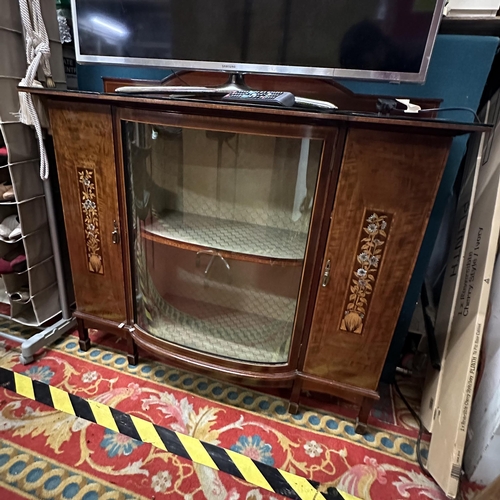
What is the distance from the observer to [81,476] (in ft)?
2.92

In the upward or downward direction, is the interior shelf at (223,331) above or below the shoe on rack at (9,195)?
below

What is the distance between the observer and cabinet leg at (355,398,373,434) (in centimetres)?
102

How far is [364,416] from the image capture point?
1041mm

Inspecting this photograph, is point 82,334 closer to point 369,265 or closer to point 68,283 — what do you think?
point 68,283

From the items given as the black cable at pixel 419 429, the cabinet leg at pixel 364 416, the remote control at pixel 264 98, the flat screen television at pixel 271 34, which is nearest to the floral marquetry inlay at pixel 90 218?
the flat screen television at pixel 271 34

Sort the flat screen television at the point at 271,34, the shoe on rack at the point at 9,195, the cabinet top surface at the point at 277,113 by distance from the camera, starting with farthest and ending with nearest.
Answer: the shoe on rack at the point at 9,195
the flat screen television at the point at 271,34
the cabinet top surface at the point at 277,113

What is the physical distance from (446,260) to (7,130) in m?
1.53

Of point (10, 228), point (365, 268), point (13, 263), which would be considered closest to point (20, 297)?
point (13, 263)

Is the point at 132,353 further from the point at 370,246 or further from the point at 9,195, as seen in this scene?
the point at 370,246

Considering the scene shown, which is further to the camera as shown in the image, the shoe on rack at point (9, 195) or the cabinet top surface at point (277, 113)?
the shoe on rack at point (9, 195)

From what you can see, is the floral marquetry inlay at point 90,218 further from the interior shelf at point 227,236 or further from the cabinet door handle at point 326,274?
the cabinet door handle at point 326,274

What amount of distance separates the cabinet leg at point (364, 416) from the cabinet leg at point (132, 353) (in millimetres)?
783

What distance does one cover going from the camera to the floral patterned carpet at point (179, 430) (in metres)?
0.88

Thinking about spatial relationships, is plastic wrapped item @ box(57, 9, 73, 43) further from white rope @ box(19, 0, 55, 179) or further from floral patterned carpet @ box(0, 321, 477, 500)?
floral patterned carpet @ box(0, 321, 477, 500)
